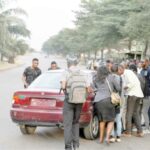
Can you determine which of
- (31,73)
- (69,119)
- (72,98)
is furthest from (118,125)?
(31,73)

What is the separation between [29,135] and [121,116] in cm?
191

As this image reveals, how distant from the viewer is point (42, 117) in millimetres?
9109

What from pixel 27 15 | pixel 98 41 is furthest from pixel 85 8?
pixel 98 41

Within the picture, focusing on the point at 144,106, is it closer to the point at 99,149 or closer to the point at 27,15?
the point at 99,149

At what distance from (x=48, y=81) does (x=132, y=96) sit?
67.9 inches

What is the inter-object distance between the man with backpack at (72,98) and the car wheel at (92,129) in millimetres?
1218

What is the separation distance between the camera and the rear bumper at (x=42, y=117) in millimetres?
9055

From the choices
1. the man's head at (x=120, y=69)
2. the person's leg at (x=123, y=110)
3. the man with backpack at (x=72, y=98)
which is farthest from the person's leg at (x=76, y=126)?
the person's leg at (x=123, y=110)

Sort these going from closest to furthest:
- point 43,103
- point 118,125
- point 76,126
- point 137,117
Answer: point 76,126 < point 43,103 < point 118,125 < point 137,117

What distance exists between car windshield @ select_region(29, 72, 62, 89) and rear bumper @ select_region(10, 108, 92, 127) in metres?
0.72

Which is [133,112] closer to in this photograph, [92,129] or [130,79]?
[130,79]

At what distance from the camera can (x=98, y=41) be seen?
5038cm

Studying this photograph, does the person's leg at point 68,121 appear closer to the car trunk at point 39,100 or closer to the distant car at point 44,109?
the distant car at point 44,109

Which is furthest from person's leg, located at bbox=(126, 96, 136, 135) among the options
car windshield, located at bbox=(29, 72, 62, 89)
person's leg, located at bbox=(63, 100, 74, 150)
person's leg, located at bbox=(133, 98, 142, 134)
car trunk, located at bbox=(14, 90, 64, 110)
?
person's leg, located at bbox=(63, 100, 74, 150)
